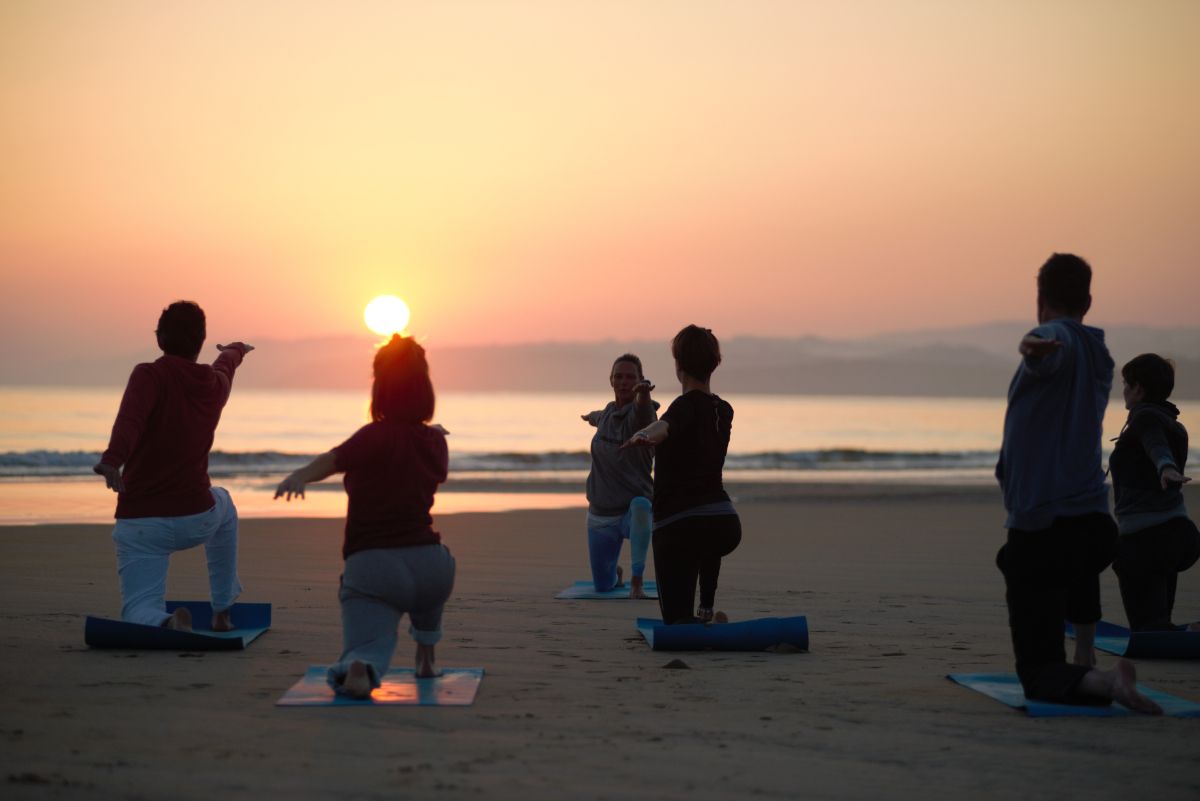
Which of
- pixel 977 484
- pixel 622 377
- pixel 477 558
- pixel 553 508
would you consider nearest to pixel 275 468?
pixel 553 508

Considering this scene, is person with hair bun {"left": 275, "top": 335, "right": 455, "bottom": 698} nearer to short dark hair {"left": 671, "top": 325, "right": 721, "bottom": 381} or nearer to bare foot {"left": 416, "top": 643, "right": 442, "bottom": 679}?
bare foot {"left": 416, "top": 643, "right": 442, "bottom": 679}

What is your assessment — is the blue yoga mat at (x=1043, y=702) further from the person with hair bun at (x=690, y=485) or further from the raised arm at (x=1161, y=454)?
the person with hair bun at (x=690, y=485)

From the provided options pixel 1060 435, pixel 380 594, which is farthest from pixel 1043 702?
pixel 380 594

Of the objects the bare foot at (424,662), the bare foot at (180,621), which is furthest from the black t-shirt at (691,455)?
the bare foot at (180,621)

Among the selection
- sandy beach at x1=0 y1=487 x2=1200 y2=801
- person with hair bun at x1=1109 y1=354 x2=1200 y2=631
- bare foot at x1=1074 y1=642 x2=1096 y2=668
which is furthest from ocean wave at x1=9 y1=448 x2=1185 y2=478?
bare foot at x1=1074 y1=642 x2=1096 y2=668

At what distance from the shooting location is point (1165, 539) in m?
7.00

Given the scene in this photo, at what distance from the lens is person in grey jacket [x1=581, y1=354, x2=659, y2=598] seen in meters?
9.50

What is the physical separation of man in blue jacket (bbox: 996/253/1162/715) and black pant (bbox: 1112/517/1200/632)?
176 centimetres

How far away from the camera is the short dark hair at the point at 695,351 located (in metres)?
7.02

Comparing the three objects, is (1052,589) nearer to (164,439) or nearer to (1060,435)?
(1060,435)

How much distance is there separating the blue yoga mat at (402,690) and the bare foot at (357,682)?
0.08 ft

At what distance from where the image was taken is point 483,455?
3422 cm

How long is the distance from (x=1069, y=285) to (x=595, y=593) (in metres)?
4.89

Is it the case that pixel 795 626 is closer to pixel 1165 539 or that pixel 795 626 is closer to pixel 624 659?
pixel 624 659
